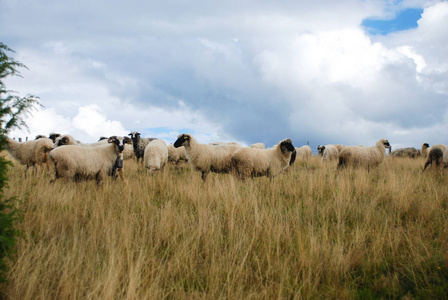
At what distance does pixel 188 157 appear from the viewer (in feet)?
33.3

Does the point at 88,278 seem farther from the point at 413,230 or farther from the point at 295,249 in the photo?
the point at 413,230

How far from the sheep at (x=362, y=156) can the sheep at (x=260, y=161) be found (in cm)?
485

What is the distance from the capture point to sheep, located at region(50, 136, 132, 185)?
7.47m

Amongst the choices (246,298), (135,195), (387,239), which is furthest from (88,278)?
(387,239)

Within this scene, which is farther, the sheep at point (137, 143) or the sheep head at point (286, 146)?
the sheep at point (137, 143)

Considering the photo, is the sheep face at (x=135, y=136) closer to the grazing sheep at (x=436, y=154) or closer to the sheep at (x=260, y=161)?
the sheep at (x=260, y=161)

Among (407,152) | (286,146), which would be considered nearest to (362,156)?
(286,146)

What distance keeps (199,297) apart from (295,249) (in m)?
1.48

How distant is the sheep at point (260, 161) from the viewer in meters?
8.62

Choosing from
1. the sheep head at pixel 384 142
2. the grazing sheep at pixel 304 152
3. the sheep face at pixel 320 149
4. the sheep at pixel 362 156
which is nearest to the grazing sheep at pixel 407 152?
the sheep face at pixel 320 149

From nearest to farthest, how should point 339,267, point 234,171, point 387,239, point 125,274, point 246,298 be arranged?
point 246,298 < point 125,274 < point 339,267 < point 387,239 < point 234,171

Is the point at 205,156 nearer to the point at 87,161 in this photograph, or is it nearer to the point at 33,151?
the point at 87,161

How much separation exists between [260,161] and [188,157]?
2901 millimetres

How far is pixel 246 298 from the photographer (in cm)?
252
